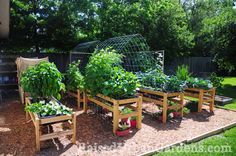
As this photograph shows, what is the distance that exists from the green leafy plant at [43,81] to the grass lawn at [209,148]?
7.11 ft

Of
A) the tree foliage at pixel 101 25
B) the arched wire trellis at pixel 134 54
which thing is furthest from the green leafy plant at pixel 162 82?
the tree foliage at pixel 101 25

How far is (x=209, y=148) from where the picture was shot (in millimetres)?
3223

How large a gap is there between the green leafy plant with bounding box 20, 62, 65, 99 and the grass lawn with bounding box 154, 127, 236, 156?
217 centimetres

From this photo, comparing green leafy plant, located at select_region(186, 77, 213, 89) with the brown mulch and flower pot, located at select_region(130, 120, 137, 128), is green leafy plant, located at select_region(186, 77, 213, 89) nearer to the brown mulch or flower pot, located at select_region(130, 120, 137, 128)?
the brown mulch

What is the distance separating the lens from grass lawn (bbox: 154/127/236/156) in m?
3.06

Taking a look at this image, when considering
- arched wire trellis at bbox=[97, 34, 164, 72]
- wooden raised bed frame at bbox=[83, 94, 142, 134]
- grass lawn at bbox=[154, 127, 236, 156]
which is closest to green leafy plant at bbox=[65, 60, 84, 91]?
wooden raised bed frame at bbox=[83, 94, 142, 134]

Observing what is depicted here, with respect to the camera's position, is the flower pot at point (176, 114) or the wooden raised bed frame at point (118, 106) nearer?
the wooden raised bed frame at point (118, 106)

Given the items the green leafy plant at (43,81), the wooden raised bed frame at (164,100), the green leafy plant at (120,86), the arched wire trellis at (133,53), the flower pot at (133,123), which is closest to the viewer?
the green leafy plant at (43,81)

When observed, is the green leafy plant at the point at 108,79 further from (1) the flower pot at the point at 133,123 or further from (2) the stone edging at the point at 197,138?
(2) the stone edging at the point at 197,138

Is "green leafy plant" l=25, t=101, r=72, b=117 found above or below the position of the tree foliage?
below

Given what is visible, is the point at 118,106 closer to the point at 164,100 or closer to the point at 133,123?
the point at 133,123

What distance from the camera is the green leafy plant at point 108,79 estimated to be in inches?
151

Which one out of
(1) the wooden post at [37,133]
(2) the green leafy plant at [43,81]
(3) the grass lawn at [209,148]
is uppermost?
(2) the green leafy plant at [43,81]

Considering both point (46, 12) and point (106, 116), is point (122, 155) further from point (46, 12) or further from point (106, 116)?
point (46, 12)
